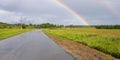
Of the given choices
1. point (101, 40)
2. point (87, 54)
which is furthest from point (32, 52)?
point (101, 40)

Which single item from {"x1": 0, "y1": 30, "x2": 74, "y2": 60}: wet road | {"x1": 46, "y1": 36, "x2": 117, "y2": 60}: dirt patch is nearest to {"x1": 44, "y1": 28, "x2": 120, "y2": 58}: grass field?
Answer: {"x1": 46, "y1": 36, "x2": 117, "y2": 60}: dirt patch

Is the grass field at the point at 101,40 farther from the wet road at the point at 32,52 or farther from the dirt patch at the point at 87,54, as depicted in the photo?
the wet road at the point at 32,52

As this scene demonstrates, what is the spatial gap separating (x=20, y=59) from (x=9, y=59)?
53 centimetres

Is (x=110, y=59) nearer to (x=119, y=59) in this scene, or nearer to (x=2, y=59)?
(x=119, y=59)

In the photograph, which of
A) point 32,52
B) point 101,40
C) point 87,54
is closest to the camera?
point 87,54

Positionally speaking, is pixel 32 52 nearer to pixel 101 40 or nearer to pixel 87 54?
pixel 87 54

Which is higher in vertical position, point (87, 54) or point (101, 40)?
point (87, 54)

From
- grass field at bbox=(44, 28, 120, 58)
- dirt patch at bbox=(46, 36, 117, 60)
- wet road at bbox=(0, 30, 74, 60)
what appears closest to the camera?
wet road at bbox=(0, 30, 74, 60)

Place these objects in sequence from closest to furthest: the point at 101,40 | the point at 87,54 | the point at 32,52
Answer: the point at 87,54
the point at 32,52
the point at 101,40

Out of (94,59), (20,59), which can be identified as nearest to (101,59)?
(94,59)

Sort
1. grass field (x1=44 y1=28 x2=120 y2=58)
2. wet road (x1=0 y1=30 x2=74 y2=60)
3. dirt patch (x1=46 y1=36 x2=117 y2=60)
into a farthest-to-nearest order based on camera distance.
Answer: grass field (x1=44 y1=28 x2=120 y2=58) → dirt patch (x1=46 y1=36 x2=117 y2=60) → wet road (x1=0 y1=30 x2=74 y2=60)

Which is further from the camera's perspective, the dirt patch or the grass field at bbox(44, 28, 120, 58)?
the grass field at bbox(44, 28, 120, 58)

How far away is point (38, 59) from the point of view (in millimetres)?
11164

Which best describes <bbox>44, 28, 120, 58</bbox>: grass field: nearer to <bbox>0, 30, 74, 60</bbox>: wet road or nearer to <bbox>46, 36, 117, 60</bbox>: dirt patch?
<bbox>46, 36, 117, 60</bbox>: dirt patch
